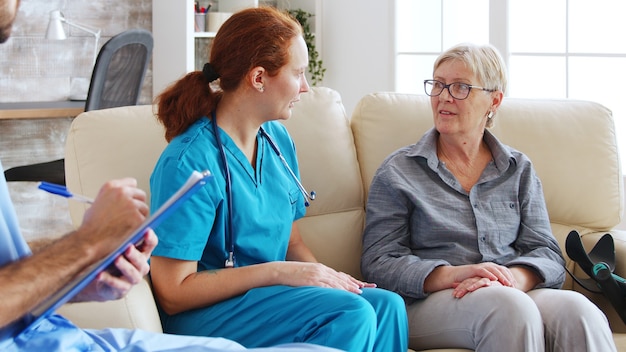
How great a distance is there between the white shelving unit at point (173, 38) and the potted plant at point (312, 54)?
400 millimetres

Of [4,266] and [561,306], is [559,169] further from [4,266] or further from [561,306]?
[4,266]

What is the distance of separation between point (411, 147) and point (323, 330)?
2.26 ft

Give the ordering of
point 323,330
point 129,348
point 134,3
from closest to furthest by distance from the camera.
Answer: point 129,348 → point 323,330 → point 134,3

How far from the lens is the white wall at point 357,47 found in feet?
15.4

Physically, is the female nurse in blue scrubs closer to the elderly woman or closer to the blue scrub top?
the blue scrub top

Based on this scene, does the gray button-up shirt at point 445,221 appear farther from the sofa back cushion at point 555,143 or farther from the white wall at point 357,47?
the white wall at point 357,47

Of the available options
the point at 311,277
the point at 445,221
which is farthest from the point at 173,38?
the point at 311,277

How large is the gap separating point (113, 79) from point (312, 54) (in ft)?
4.96

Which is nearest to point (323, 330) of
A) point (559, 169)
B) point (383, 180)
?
point (383, 180)

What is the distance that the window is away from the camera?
3.63 m

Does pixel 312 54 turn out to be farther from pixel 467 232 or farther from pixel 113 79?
pixel 467 232

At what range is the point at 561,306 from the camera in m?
2.03

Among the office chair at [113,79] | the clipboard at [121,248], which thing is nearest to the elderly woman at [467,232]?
the clipboard at [121,248]

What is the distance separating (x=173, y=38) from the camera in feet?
15.4
